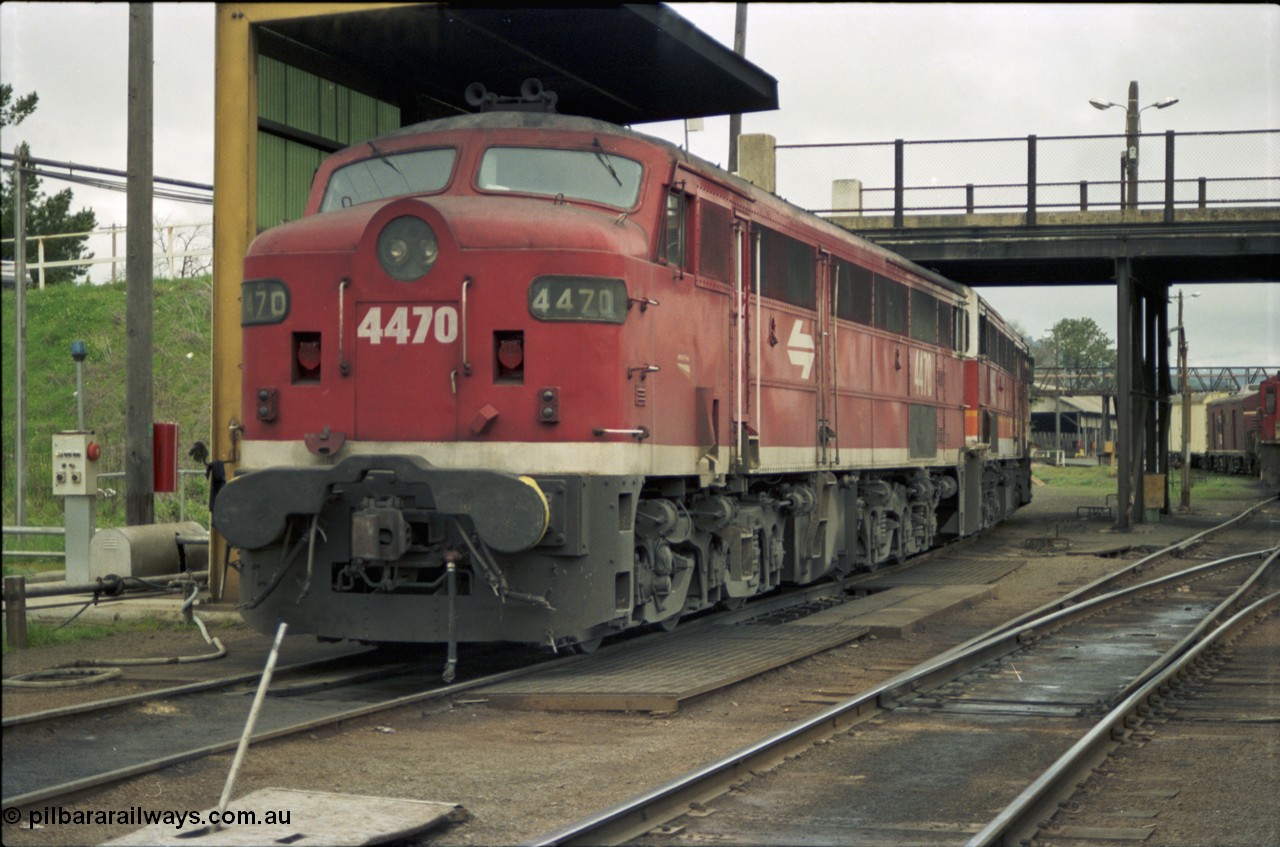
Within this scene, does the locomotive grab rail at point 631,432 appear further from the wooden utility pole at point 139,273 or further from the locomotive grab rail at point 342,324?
the wooden utility pole at point 139,273

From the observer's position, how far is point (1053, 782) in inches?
266

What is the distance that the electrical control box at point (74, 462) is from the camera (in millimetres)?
13648

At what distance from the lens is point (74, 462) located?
13.8m

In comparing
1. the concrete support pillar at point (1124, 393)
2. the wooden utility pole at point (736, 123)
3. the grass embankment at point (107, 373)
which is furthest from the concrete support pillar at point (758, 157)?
the grass embankment at point (107, 373)

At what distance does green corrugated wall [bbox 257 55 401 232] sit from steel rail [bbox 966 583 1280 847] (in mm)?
9487

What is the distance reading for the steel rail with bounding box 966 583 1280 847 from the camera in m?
5.93

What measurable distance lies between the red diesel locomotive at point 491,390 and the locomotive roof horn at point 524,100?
69 cm

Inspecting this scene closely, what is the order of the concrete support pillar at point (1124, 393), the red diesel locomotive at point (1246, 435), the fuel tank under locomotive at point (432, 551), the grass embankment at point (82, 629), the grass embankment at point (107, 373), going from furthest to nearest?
the red diesel locomotive at point (1246, 435)
the grass embankment at point (107, 373)
the concrete support pillar at point (1124, 393)
the grass embankment at point (82, 629)
the fuel tank under locomotive at point (432, 551)

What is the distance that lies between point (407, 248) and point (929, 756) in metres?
4.70

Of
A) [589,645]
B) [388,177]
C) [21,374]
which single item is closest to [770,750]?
[589,645]

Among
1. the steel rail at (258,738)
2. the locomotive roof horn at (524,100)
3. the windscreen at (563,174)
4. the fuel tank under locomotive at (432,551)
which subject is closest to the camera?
the steel rail at (258,738)

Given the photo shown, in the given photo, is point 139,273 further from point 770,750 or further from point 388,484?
point 770,750

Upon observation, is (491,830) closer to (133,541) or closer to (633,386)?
(633,386)

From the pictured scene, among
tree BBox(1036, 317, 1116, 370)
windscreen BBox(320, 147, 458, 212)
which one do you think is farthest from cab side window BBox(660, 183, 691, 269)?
tree BBox(1036, 317, 1116, 370)
